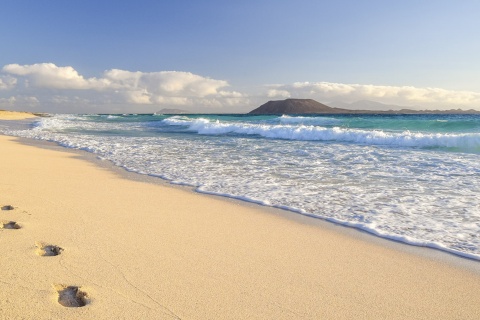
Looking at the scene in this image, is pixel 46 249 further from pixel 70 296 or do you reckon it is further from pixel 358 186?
pixel 358 186

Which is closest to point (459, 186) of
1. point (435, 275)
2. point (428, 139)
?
point (435, 275)

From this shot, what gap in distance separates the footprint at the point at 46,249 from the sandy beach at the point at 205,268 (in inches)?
0.6

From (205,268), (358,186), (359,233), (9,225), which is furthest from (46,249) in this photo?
(358,186)

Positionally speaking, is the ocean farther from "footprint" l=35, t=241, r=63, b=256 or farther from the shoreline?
"footprint" l=35, t=241, r=63, b=256

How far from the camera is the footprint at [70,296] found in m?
2.16

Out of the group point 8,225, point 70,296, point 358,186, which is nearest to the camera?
point 70,296

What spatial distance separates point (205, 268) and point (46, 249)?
4.32ft

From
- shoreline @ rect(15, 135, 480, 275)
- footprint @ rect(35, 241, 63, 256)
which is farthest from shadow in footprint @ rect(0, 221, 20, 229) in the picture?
shoreline @ rect(15, 135, 480, 275)

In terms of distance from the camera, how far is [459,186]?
245 inches

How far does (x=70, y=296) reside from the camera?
225cm

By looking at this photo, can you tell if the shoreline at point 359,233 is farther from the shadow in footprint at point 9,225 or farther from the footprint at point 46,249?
the shadow in footprint at point 9,225

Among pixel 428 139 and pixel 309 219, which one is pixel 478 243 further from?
pixel 428 139

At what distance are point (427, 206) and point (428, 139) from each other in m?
11.9

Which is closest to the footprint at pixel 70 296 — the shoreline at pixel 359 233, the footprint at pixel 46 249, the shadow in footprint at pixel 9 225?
the footprint at pixel 46 249
